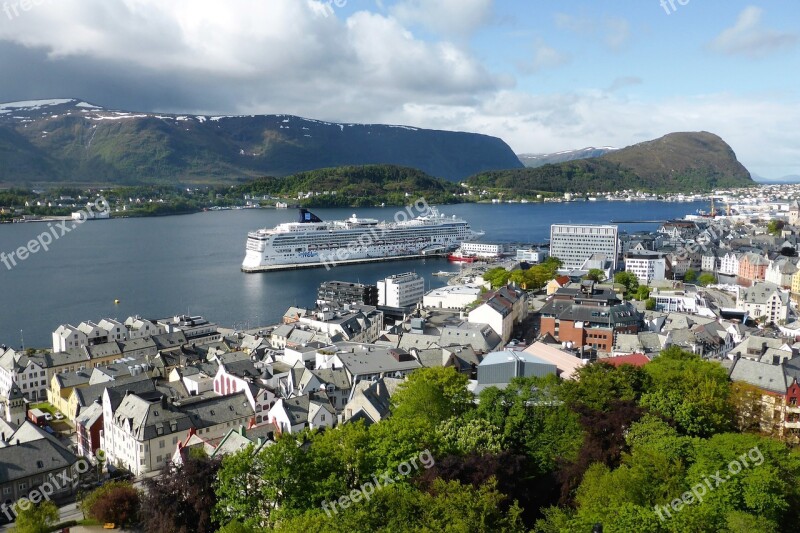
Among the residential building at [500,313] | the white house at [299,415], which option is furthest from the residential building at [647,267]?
the white house at [299,415]

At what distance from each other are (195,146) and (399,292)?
121802 millimetres

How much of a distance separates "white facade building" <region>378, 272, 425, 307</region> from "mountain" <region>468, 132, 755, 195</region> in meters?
81.8

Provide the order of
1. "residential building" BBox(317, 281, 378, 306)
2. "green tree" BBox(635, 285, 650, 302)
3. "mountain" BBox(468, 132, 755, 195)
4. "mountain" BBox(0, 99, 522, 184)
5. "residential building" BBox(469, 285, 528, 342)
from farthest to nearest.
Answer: "mountain" BBox(468, 132, 755, 195), "mountain" BBox(0, 99, 522, 184), "residential building" BBox(317, 281, 378, 306), "green tree" BBox(635, 285, 650, 302), "residential building" BBox(469, 285, 528, 342)

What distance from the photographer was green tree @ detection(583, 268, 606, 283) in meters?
27.6

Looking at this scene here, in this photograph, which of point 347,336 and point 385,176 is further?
point 385,176

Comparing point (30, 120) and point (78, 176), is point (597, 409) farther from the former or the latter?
point (30, 120)

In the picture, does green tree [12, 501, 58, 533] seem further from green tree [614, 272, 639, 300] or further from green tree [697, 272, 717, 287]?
green tree [697, 272, 717, 287]

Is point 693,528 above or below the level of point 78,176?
below

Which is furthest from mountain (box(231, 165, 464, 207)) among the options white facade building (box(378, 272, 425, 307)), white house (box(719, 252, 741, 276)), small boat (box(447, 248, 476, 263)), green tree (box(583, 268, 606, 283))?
white facade building (box(378, 272, 425, 307))

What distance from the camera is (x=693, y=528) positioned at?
20.6 feet

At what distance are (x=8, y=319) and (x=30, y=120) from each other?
124 m

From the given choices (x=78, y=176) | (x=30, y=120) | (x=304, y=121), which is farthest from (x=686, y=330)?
(x=304, y=121)

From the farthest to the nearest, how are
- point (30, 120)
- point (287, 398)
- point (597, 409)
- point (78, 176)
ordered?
1. point (30, 120)
2. point (78, 176)
3. point (287, 398)
4. point (597, 409)

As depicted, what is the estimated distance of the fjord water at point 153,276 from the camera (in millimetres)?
24969
